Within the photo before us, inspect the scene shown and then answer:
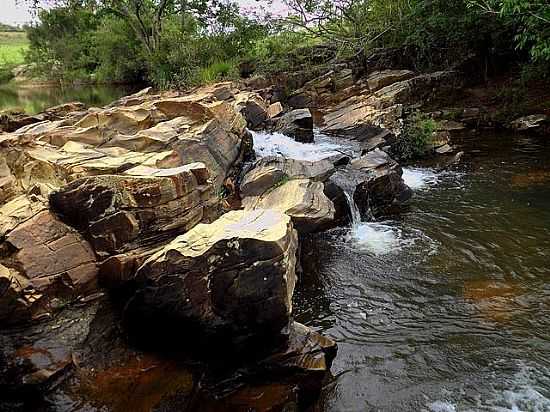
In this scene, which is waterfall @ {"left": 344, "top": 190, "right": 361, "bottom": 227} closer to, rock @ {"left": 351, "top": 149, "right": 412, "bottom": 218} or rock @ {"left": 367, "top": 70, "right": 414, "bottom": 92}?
rock @ {"left": 351, "top": 149, "right": 412, "bottom": 218}

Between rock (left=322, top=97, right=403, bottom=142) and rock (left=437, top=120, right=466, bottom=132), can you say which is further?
rock (left=437, top=120, right=466, bottom=132)

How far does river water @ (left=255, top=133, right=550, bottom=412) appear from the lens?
175 inches

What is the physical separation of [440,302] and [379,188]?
3638 mm

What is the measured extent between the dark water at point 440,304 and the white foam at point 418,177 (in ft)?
2.19

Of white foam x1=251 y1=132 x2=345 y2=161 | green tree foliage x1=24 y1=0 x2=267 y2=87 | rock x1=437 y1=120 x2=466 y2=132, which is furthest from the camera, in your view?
green tree foliage x1=24 y1=0 x2=267 y2=87

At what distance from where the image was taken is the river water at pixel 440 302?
14.5ft

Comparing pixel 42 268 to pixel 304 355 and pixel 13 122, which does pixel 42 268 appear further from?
pixel 13 122

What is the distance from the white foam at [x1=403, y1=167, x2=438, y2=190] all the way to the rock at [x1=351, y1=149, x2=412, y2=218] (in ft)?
2.45

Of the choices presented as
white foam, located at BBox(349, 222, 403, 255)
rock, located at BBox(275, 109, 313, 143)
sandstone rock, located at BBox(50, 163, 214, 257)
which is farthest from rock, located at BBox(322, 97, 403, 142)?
sandstone rock, located at BBox(50, 163, 214, 257)

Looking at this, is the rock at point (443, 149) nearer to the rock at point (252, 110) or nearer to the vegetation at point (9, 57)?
the rock at point (252, 110)

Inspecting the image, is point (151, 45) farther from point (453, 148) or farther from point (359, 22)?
point (453, 148)

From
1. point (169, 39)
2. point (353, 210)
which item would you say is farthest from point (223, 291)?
point (169, 39)

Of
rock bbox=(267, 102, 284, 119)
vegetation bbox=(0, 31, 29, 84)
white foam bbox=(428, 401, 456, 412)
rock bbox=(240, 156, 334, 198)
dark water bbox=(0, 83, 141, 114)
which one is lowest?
white foam bbox=(428, 401, 456, 412)

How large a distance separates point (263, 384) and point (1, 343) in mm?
2281
